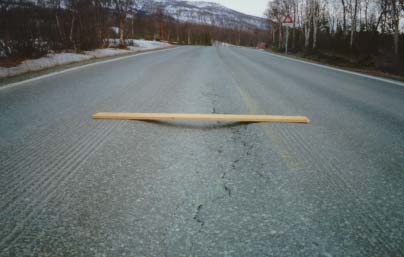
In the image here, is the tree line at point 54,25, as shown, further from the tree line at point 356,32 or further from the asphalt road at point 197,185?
the tree line at point 356,32

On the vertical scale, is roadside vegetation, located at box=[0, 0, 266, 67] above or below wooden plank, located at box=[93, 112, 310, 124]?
above

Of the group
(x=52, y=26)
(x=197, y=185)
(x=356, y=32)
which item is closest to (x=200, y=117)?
(x=197, y=185)

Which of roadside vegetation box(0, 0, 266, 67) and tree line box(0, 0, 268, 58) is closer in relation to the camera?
roadside vegetation box(0, 0, 266, 67)

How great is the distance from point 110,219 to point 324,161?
186cm

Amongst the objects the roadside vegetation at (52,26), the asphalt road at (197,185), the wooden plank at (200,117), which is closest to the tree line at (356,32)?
the wooden plank at (200,117)

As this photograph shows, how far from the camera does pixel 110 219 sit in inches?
64.8

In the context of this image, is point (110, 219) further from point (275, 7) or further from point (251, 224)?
point (275, 7)

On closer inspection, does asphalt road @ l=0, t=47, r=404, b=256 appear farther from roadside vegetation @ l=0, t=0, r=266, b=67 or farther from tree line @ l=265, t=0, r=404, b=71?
tree line @ l=265, t=0, r=404, b=71

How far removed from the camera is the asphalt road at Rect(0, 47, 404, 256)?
4.86 feet

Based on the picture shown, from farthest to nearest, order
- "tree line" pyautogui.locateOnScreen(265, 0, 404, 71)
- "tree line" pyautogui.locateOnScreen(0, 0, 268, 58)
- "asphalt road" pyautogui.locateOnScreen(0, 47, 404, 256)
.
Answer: "tree line" pyautogui.locateOnScreen(265, 0, 404, 71), "tree line" pyautogui.locateOnScreen(0, 0, 268, 58), "asphalt road" pyautogui.locateOnScreen(0, 47, 404, 256)

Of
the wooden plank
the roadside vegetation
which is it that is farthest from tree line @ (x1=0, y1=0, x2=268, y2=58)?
the wooden plank

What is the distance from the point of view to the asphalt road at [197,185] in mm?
1482

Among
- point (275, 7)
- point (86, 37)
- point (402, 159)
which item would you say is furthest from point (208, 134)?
point (275, 7)

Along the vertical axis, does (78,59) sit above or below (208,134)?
above
